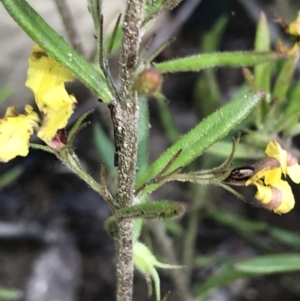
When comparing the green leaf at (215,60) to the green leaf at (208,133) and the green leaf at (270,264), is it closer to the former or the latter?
the green leaf at (208,133)

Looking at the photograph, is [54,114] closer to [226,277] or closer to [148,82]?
[148,82]

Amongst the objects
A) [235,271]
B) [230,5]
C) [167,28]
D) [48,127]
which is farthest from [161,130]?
[48,127]

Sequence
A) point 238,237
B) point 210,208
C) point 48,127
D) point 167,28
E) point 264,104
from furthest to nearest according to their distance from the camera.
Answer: point 167,28 → point 238,237 → point 210,208 → point 264,104 → point 48,127

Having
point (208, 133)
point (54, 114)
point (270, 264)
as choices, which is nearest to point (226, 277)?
point (270, 264)

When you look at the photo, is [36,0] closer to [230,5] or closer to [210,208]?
[230,5]

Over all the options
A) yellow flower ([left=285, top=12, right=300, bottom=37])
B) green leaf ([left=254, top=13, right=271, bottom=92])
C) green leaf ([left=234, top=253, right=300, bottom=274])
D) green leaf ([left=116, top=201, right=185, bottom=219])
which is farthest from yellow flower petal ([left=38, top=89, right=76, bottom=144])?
green leaf ([left=234, top=253, right=300, bottom=274])

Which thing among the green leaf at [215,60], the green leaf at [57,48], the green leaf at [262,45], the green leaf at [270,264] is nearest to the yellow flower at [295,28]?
the green leaf at [215,60]
